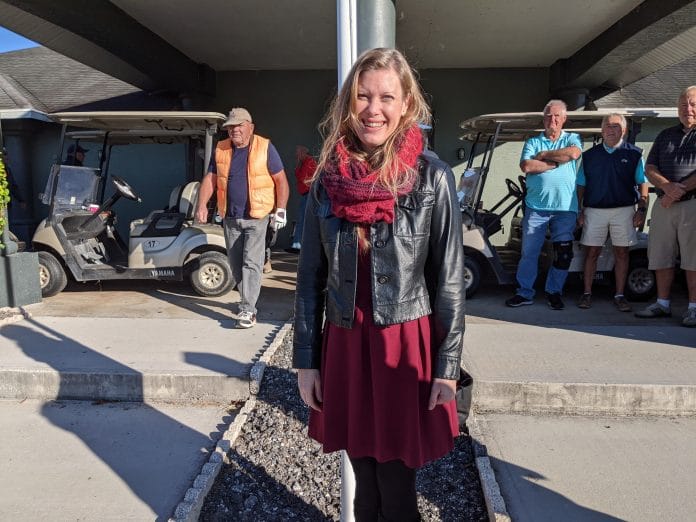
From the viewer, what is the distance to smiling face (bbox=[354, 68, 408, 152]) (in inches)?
67.5

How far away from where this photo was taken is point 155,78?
28.5ft

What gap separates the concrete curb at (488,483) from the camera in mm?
2449

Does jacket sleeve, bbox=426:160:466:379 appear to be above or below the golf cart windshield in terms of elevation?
below

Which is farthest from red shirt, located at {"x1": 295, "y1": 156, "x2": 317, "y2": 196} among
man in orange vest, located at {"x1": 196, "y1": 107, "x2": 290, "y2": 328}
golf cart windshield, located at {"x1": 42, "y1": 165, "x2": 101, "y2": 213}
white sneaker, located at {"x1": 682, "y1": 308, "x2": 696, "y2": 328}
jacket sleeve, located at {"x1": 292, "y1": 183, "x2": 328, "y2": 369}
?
jacket sleeve, located at {"x1": 292, "y1": 183, "x2": 328, "y2": 369}

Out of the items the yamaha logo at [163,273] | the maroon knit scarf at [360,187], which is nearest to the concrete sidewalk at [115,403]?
the yamaha logo at [163,273]

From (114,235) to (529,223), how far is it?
5045 millimetres

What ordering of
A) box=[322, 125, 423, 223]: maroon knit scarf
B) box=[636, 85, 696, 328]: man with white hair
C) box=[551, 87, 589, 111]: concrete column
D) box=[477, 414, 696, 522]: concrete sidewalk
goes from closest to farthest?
box=[322, 125, 423, 223]: maroon knit scarf, box=[477, 414, 696, 522]: concrete sidewalk, box=[636, 85, 696, 328]: man with white hair, box=[551, 87, 589, 111]: concrete column

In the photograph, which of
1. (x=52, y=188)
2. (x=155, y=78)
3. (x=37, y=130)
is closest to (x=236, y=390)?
(x=52, y=188)

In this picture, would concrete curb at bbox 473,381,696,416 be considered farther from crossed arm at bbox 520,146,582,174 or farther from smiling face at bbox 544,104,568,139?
smiling face at bbox 544,104,568,139

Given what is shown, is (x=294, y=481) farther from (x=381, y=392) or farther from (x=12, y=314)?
(x=12, y=314)

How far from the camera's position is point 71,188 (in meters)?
6.55

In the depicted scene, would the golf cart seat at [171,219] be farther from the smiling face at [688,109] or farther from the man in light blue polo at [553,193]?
the smiling face at [688,109]

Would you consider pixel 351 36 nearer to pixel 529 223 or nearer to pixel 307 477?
pixel 307 477

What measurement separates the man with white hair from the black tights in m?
4.07
